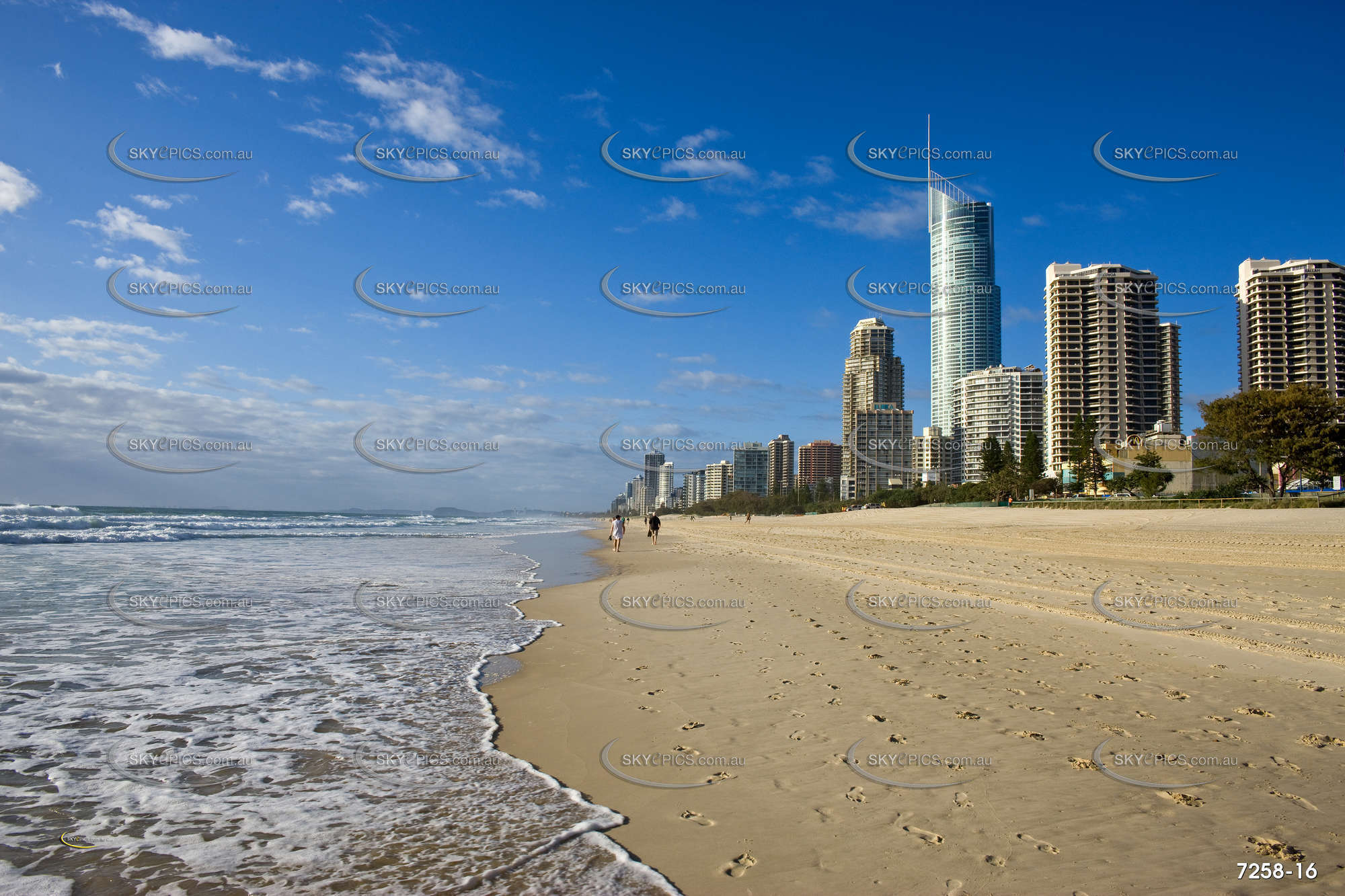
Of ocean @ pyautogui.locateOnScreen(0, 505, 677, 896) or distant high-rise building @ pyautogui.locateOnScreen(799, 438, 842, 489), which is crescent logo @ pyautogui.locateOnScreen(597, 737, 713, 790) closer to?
ocean @ pyautogui.locateOnScreen(0, 505, 677, 896)

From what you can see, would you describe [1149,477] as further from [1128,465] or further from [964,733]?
[964,733]

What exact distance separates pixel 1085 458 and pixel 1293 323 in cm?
6503

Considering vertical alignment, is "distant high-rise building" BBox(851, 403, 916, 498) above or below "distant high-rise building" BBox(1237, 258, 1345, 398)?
below

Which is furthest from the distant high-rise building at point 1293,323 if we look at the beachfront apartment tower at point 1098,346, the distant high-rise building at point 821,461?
the distant high-rise building at point 821,461

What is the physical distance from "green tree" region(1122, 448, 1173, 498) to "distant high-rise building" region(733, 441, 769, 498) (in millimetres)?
105578

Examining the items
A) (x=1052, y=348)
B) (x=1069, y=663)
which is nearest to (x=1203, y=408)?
(x=1069, y=663)

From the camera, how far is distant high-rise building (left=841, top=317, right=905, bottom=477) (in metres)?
152

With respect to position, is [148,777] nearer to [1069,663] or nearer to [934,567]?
[1069,663]

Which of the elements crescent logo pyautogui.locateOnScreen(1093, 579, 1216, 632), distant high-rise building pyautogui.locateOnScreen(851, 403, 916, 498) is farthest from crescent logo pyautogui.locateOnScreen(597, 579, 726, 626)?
distant high-rise building pyautogui.locateOnScreen(851, 403, 916, 498)

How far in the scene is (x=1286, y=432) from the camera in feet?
132

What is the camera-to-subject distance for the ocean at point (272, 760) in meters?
3.65

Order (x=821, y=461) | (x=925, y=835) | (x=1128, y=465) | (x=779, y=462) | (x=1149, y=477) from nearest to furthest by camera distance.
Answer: (x=925, y=835)
(x=1149, y=477)
(x=1128, y=465)
(x=821, y=461)
(x=779, y=462)

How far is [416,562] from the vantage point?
2327 cm

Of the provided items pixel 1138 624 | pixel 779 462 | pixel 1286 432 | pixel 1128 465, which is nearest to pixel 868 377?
pixel 779 462
